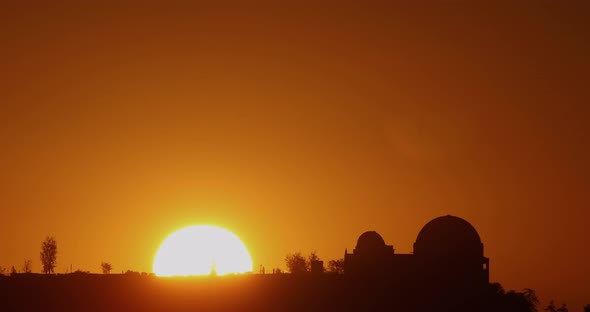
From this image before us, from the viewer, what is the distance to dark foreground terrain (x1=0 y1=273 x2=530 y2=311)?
101 m

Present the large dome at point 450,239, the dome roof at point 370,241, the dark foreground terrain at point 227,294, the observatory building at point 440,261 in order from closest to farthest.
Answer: the dark foreground terrain at point 227,294, the observatory building at point 440,261, the large dome at point 450,239, the dome roof at point 370,241

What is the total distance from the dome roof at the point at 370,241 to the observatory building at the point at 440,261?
10.8 feet

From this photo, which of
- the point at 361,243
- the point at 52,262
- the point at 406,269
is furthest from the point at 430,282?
the point at 52,262

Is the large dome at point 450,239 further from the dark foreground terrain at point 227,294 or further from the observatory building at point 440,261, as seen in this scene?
the dark foreground terrain at point 227,294

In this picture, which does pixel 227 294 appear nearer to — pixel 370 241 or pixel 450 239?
pixel 370 241

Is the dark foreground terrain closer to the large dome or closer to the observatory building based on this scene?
the observatory building

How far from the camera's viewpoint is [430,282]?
107188 mm

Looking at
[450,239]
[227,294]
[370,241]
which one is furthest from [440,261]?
[227,294]

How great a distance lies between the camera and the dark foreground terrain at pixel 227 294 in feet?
332

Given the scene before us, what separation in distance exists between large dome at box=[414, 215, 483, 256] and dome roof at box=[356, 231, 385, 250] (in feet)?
18.6

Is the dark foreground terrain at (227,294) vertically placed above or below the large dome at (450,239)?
below

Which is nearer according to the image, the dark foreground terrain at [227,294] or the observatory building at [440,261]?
the dark foreground terrain at [227,294]

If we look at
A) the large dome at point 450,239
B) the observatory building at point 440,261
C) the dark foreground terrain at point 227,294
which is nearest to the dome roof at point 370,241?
the observatory building at point 440,261

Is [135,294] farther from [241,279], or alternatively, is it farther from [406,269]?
[406,269]
